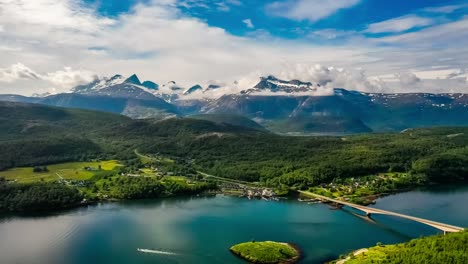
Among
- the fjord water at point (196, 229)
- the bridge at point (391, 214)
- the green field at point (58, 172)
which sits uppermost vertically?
the green field at point (58, 172)

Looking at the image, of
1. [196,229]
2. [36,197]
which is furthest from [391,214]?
[36,197]

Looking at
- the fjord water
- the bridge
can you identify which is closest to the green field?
the fjord water

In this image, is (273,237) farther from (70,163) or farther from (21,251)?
(70,163)

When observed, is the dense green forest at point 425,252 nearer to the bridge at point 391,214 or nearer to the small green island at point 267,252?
the small green island at point 267,252

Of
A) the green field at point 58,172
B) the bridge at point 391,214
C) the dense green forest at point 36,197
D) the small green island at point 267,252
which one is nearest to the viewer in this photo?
the small green island at point 267,252

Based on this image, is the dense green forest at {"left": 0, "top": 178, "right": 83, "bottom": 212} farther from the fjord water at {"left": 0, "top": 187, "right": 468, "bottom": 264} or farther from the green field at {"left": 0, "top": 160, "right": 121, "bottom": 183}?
the green field at {"left": 0, "top": 160, "right": 121, "bottom": 183}

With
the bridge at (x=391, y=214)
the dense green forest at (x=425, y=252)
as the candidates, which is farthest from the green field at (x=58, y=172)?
the dense green forest at (x=425, y=252)

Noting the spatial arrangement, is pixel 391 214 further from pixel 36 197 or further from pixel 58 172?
pixel 58 172
